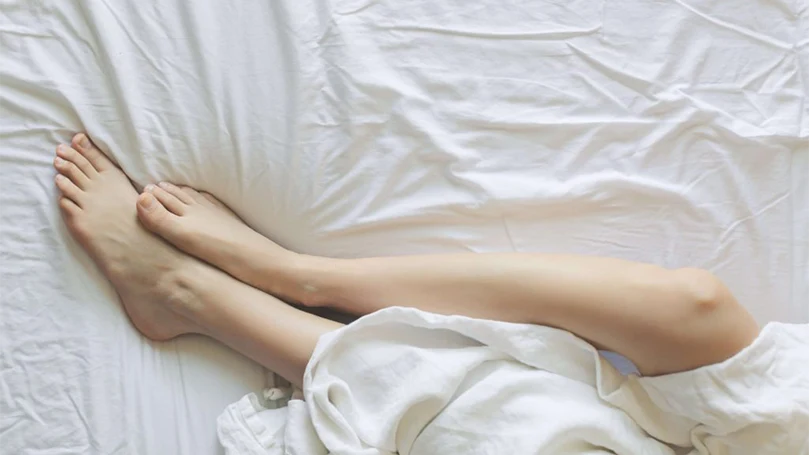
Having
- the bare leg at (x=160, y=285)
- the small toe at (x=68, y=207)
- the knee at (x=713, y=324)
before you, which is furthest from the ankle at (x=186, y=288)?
the knee at (x=713, y=324)

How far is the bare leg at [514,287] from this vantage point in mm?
729

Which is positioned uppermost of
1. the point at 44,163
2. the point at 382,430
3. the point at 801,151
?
the point at 801,151

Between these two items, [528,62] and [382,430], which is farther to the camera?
[528,62]

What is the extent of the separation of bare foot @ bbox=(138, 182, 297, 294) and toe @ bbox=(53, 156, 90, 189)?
0.06m

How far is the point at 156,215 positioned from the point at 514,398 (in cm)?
44

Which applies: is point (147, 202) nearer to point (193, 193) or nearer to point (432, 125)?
point (193, 193)

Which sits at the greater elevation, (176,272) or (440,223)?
(440,223)

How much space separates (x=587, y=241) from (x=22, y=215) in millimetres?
614

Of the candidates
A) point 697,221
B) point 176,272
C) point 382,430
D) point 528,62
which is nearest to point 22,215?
point 176,272

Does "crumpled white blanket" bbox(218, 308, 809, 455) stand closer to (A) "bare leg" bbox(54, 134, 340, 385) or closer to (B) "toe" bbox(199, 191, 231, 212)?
(A) "bare leg" bbox(54, 134, 340, 385)

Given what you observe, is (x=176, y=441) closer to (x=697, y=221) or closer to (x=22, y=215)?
(x=22, y=215)

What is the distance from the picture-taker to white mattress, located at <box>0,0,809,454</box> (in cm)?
83

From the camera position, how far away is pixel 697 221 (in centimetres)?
83

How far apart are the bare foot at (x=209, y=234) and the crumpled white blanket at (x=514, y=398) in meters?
0.13
